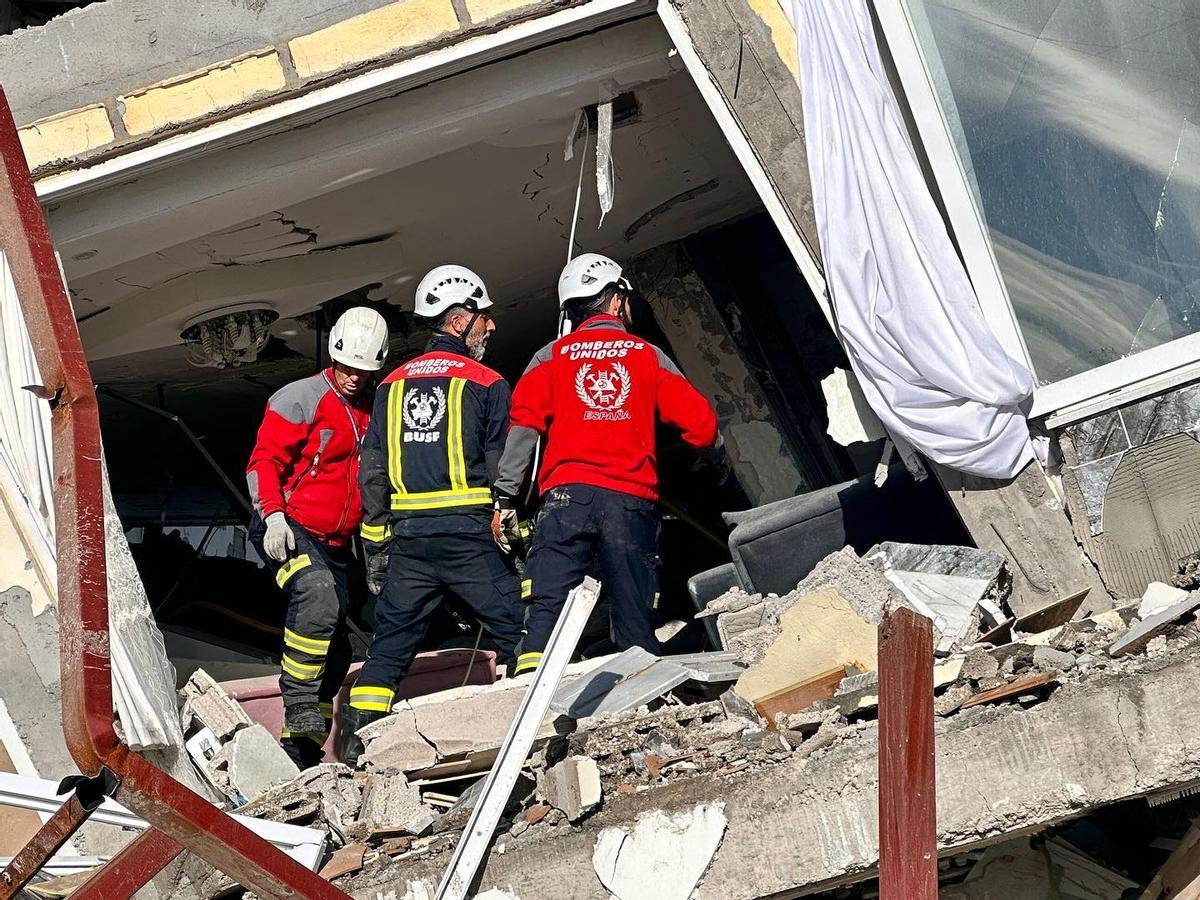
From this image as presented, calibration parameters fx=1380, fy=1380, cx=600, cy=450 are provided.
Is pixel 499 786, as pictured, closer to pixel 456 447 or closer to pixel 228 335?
pixel 456 447

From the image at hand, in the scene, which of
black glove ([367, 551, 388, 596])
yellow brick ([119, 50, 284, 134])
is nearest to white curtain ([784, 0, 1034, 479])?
yellow brick ([119, 50, 284, 134])

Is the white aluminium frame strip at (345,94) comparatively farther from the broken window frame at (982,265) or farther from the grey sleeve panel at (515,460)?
the grey sleeve panel at (515,460)

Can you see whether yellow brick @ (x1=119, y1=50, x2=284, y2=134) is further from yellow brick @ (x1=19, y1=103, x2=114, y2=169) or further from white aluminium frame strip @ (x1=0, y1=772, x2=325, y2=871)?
white aluminium frame strip @ (x1=0, y1=772, x2=325, y2=871)

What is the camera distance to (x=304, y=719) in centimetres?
536

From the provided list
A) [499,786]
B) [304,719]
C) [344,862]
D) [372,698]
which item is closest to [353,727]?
[372,698]

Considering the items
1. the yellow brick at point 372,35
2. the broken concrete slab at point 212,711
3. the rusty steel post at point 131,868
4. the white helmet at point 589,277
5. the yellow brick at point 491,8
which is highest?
the yellow brick at point 372,35

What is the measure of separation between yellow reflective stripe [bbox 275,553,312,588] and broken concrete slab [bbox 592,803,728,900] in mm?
2063

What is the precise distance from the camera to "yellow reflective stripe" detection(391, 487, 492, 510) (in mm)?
5367

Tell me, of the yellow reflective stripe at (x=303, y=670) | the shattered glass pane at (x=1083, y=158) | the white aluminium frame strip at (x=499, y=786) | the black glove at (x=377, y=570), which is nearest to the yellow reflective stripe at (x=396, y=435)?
the black glove at (x=377, y=570)

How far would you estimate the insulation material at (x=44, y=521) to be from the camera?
15.8 ft

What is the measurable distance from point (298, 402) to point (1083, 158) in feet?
10.4

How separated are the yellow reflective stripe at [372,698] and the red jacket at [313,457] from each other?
836 mm

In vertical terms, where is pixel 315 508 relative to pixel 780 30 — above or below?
below

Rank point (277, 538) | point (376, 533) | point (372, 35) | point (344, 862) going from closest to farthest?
1. point (344, 862)
2. point (372, 35)
3. point (277, 538)
4. point (376, 533)
